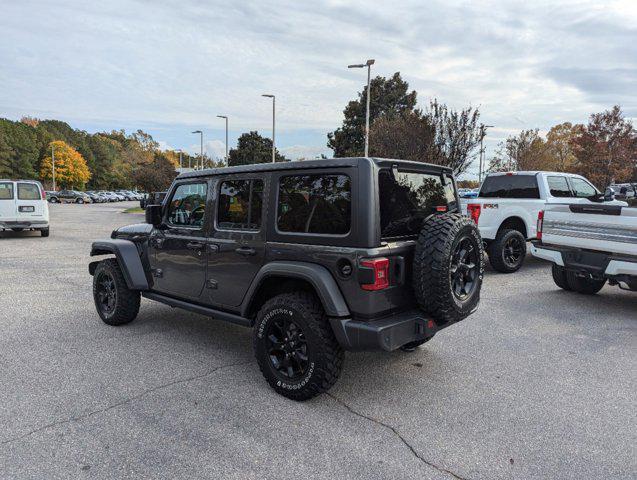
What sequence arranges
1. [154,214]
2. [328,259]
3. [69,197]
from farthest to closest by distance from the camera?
[69,197]
[154,214]
[328,259]

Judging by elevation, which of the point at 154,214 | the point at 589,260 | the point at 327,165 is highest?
the point at 327,165

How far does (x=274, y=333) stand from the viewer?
3.67 metres

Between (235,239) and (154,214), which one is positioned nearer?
(235,239)

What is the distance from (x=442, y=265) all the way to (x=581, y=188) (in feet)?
27.5

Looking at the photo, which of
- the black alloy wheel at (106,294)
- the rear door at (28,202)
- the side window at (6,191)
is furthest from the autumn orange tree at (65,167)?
the black alloy wheel at (106,294)

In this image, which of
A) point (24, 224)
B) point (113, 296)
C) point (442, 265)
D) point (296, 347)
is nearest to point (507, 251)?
point (442, 265)

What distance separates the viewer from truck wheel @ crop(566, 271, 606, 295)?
7.09 metres

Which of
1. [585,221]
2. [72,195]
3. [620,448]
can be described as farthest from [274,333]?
[72,195]

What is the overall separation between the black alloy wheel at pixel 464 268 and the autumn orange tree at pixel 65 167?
90203 millimetres

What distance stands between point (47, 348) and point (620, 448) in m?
4.95

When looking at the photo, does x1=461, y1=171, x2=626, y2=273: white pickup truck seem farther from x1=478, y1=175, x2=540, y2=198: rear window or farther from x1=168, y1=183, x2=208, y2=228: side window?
x1=168, y1=183, x2=208, y2=228: side window

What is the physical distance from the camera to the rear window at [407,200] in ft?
11.2

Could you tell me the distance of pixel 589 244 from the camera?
6.32 m

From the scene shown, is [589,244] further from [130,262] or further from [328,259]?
[130,262]
